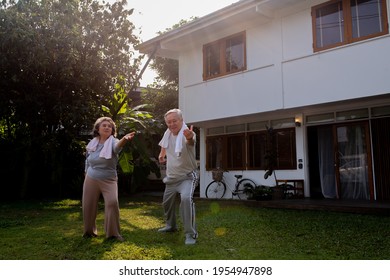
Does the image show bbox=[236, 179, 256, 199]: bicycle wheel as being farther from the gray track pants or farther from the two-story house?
the gray track pants

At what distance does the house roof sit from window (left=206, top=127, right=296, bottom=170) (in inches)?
131

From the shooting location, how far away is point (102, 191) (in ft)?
17.0

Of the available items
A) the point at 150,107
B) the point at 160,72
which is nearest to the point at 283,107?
the point at 150,107

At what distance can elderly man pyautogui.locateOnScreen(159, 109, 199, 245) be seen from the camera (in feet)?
16.0

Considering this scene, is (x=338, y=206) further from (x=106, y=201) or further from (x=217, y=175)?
(x=106, y=201)

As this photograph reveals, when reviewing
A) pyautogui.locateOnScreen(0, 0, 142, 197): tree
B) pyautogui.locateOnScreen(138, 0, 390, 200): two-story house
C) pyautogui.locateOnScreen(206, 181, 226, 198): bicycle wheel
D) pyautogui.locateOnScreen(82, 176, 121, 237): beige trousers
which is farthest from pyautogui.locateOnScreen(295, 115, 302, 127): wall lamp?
pyautogui.locateOnScreen(82, 176, 121, 237): beige trousers

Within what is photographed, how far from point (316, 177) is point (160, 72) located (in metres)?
12.9

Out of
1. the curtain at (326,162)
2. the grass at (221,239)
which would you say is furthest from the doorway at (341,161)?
the grass at (221,239)

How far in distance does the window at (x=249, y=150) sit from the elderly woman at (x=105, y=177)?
7.14 m

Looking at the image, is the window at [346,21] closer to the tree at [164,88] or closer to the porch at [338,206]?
the porch at [338,206]

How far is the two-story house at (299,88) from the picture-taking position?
8.96m

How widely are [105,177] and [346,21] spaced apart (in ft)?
23.3

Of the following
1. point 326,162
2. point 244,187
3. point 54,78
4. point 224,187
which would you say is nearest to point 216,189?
point 224,187
